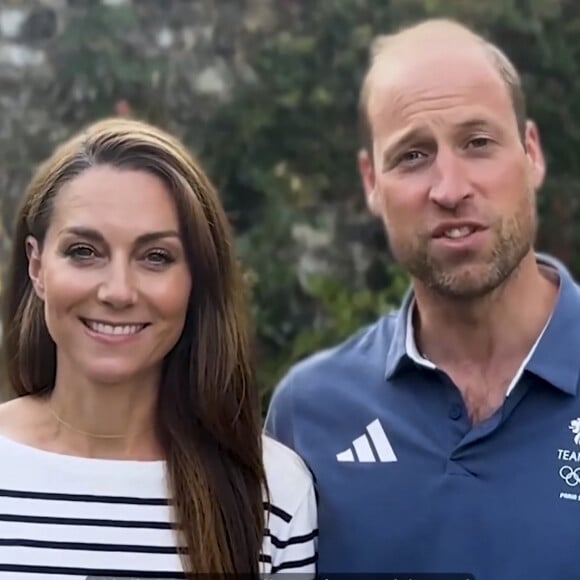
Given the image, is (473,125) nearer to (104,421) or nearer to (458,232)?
(458,232)

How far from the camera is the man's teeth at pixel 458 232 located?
8.77 feet

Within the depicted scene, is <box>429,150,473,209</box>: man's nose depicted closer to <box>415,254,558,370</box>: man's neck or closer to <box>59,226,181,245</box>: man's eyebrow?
<box>415,254,558,370</box>: man's neck

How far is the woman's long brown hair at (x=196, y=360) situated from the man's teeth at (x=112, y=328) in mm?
170

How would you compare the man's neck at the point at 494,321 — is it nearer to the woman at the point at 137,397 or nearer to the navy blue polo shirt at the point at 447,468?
the navy blue polo shirt at the point at 447,468

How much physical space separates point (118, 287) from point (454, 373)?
708mm

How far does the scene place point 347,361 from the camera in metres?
2.90

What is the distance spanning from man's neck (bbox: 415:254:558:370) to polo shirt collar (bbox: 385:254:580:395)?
3 centimetres

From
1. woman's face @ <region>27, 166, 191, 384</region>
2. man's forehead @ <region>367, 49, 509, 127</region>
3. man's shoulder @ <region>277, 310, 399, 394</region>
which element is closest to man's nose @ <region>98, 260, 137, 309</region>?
woman's face @ <region>27, 166, 191, 384</region>

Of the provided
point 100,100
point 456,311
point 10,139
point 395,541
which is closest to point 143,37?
point 100,100

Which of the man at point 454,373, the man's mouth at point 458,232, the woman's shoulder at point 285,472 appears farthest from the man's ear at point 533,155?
the woman's shoulder at point 285,472

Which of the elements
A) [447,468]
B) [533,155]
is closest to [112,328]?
[447,468]

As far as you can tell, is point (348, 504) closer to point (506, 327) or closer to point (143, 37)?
point (506, 327)

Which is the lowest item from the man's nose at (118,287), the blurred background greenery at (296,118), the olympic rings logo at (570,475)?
the olympic rings logo at (570,475)

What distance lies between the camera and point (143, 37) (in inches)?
180
